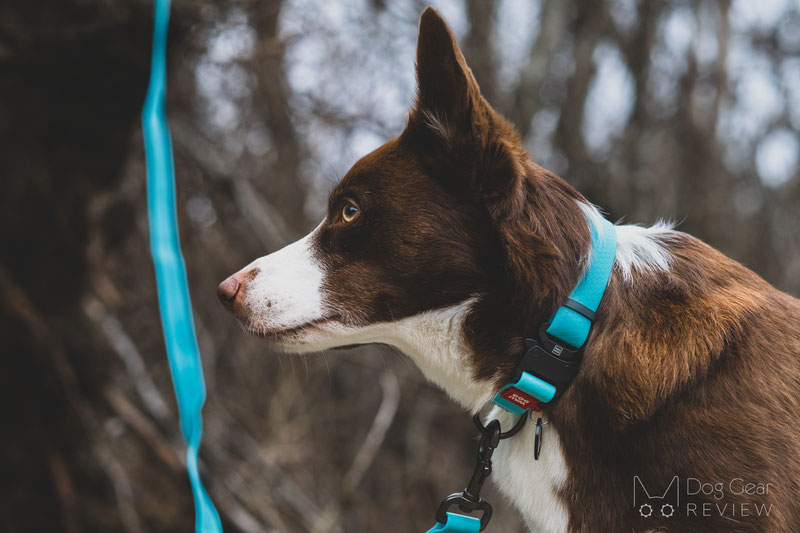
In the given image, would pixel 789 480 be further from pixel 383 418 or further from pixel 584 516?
pixel 383 418

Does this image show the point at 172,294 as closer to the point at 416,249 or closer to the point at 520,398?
the point at 416,249

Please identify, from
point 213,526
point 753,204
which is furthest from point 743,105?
point 213,526

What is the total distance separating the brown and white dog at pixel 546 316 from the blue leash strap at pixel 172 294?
0.56 ft

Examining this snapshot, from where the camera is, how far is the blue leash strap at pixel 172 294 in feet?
6.56

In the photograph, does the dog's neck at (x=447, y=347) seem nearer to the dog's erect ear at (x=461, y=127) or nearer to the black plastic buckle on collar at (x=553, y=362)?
the black plastic buckle on collar at (x=553, y=362)

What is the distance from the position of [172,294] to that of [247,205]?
1.90m

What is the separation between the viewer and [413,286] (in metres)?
2.11

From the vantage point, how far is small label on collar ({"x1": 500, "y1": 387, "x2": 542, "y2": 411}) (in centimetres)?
187

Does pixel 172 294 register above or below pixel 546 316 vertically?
below

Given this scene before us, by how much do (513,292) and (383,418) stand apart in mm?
2784

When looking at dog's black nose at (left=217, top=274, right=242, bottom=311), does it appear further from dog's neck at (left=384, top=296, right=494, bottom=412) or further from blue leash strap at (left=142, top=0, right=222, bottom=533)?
dog's neck at (left=384, top=296, right=494, bottom=412)

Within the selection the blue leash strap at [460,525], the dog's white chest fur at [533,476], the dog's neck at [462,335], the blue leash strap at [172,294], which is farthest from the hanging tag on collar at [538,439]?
the blue leash strap at [172,294]

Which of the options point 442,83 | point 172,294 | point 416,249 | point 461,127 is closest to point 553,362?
point 416,249

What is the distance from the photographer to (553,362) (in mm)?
1843
